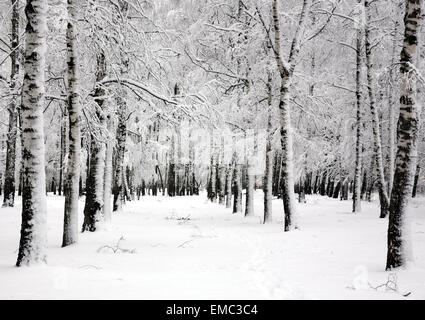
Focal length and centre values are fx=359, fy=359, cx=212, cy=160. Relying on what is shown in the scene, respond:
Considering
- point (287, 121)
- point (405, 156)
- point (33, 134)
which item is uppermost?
point (287, 121)

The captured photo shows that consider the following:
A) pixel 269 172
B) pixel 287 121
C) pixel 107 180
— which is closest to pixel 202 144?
pixel 269 172

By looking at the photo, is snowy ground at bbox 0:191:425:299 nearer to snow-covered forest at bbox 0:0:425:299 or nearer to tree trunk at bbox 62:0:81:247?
snow-covered forest at bbox 0:0:425:299

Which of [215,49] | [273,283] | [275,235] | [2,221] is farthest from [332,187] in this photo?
[273,283]

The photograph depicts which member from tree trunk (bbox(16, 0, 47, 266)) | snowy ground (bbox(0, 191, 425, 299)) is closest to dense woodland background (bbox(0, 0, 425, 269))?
tree trunk (bbox(16, 0, 47, 266))

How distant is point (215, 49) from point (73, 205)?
10.4m

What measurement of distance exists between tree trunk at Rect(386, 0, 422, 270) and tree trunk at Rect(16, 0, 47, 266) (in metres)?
5.38

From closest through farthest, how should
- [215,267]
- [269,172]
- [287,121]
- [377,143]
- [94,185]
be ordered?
[215,267] → [94,185] → [287,121] → [269,172] → [377,143]

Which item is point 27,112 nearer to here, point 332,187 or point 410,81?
point 410,81

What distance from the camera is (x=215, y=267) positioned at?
242 inches

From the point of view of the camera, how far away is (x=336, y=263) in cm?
645

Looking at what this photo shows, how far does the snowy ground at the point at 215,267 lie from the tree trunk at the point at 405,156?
36 cm

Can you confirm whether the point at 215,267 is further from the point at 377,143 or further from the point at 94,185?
the point at 377,143

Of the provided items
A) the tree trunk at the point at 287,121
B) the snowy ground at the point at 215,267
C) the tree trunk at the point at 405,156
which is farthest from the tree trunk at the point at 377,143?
the tree trunk at the point at 405,156

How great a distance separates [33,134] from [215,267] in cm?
359
